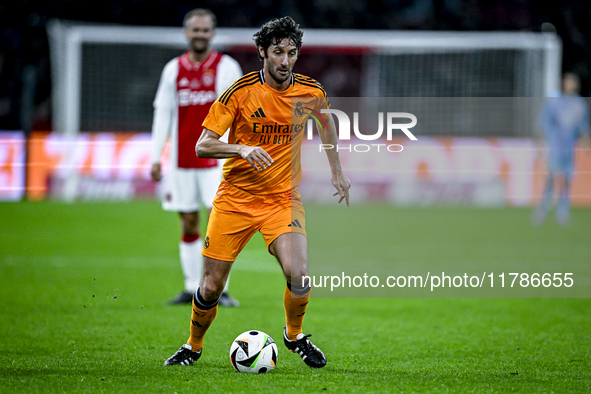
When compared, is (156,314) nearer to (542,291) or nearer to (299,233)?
(299,233)

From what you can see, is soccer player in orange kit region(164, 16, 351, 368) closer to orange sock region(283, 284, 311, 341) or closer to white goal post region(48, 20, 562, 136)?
orange sock region(283, 284, 311, 341)

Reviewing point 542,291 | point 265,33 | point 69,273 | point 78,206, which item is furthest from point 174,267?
point 78,206

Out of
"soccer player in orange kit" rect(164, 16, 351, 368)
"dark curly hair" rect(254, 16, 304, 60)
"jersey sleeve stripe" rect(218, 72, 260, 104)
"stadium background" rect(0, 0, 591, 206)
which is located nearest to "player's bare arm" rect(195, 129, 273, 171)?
"soccer player in orange kit" rect(164, 16, 351, 368)

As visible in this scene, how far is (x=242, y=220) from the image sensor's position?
418 centimetres

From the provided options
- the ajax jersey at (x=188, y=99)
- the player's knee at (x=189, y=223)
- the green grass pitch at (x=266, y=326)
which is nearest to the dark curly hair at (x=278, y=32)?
the green grass pitch at (x=266, y=326)

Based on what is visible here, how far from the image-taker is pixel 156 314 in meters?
5.78

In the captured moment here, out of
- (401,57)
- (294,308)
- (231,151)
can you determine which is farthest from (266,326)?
A: (401,57)

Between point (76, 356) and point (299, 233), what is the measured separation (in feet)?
5.07

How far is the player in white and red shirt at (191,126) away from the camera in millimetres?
6234

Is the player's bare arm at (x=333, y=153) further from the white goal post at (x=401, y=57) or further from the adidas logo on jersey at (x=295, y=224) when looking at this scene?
the white goal post at (x=401, y=57)

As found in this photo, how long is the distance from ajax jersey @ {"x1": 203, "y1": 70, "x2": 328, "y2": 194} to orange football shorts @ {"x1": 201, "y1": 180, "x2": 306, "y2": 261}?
0.06m

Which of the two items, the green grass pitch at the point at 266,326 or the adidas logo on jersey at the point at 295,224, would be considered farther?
the adidas logo on jersey at the point at 295,224

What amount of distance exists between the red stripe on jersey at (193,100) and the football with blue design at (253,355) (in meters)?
2.46

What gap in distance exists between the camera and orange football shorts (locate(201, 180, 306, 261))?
13.6ft
